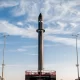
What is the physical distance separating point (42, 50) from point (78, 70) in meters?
20.8

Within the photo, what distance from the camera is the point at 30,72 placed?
7400 centimetres

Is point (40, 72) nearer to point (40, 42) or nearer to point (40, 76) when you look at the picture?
point (40, 76)

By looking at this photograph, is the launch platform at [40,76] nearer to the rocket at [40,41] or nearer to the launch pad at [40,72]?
the launch pad at [40,72]

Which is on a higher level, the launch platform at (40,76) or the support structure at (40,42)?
the support structure at (40,42)

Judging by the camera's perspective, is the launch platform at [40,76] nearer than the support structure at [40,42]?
Yes

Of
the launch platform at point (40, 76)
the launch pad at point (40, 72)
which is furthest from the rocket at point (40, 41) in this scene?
the launch platform at point (40, 76)

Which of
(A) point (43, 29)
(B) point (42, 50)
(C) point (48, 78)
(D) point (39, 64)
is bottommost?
(C) point (48, 78)

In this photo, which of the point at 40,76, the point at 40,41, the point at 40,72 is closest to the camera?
the point at 40,76

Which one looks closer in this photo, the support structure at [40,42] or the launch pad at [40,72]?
the launch pad at [40,72]

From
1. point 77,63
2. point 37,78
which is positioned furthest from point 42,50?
point 77,63

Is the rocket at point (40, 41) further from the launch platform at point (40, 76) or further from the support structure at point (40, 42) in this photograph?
the launch platform at point (40, 76)

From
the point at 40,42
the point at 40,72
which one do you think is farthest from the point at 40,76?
the point at 40,42

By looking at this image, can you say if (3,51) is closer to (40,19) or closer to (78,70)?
(40,19)

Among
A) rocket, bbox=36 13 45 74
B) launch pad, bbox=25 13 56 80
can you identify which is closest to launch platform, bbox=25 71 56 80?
launch pad, bbox=25 13 56 80
